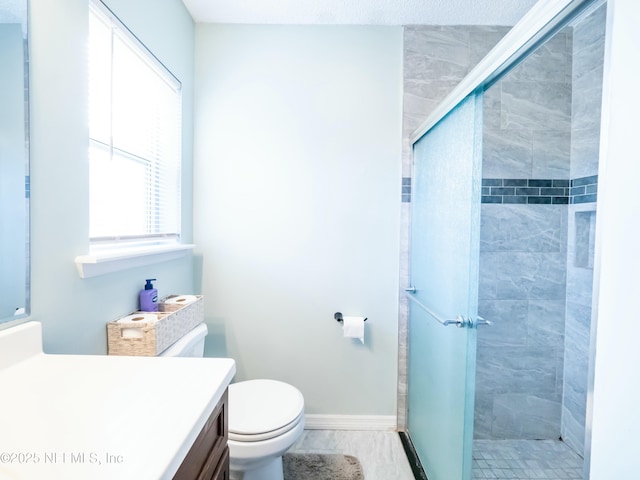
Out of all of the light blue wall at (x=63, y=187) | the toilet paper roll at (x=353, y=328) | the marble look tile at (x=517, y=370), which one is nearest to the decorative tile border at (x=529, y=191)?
the marble look tile at (x=517, y=370)

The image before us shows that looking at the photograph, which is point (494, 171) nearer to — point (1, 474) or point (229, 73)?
point (229, 73)

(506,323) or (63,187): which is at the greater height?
(63,187)

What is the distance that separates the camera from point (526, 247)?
6.16 ft

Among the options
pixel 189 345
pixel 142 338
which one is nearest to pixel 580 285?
pixel 189 345

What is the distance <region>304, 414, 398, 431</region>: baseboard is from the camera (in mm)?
1956

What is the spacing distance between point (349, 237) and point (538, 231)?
1113 millimetres

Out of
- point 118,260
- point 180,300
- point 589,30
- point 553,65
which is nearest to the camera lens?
point 118,260

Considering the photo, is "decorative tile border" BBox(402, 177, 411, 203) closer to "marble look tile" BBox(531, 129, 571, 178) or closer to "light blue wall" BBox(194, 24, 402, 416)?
"light blue wall" BBox(194, 24, 402, 416)

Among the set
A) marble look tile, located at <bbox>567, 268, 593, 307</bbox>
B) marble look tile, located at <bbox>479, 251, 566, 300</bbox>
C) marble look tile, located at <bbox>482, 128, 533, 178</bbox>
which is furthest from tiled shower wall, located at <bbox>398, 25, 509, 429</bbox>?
marble look tile, located at <bbox>567, 268, 593, 307</bbox>

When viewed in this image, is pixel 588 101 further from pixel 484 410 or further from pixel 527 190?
pixel 484 410

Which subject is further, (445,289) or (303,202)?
(303,202)

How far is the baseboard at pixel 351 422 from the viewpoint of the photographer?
196cm

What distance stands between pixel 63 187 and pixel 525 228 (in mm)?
2204

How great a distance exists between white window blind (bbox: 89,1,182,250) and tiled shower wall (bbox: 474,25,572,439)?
71.2 inches
